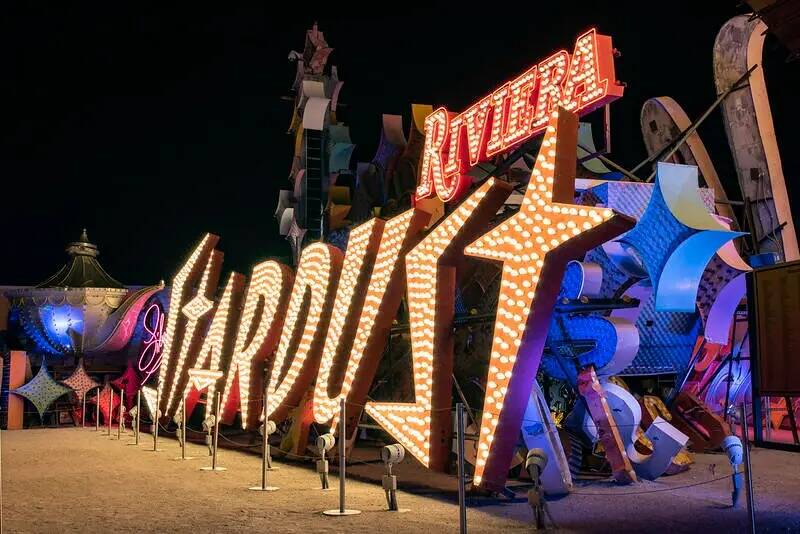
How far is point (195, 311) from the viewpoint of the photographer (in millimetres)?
20047

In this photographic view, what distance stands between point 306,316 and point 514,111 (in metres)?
5.64

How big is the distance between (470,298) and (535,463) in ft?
25.0

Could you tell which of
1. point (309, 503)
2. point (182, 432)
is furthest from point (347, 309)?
point (182, 432)

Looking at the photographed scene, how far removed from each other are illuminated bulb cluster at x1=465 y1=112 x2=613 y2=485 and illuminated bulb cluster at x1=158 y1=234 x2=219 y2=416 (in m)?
12.3

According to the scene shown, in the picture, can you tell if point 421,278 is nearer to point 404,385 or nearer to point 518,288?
point 518,288

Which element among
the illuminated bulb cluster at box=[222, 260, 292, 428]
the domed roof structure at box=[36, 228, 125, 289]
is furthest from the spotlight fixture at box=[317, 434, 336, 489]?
the domed roof structure at box=[36, 228, 125, 289]

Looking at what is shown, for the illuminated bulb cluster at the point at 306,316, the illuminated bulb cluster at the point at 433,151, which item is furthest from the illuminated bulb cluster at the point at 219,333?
the illuminated bulb cluster at the point at 433,151

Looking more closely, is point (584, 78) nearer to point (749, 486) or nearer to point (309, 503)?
point (749, 486)

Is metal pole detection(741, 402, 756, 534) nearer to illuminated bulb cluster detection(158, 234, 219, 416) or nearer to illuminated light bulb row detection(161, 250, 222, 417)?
illuminated light bulb row detection(161, 250, 222, 417)

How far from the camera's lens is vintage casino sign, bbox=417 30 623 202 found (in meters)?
10.8

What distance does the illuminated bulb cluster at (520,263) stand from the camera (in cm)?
947

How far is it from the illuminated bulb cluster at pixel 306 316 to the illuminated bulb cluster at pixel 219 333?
11.2ft

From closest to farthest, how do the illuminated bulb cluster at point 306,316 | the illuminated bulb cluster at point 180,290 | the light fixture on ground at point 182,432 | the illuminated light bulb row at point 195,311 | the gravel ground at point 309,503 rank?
the gravel ground at point 309,503 < the illuminated bulb cluster at point 306,316 < the light fixture on ground at point 182,432 < the illuminated light bulb row at point 195,311 < the illuminated bulb cluster at point 180,290

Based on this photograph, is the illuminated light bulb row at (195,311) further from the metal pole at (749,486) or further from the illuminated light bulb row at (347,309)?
the metal pole at (749,486)
